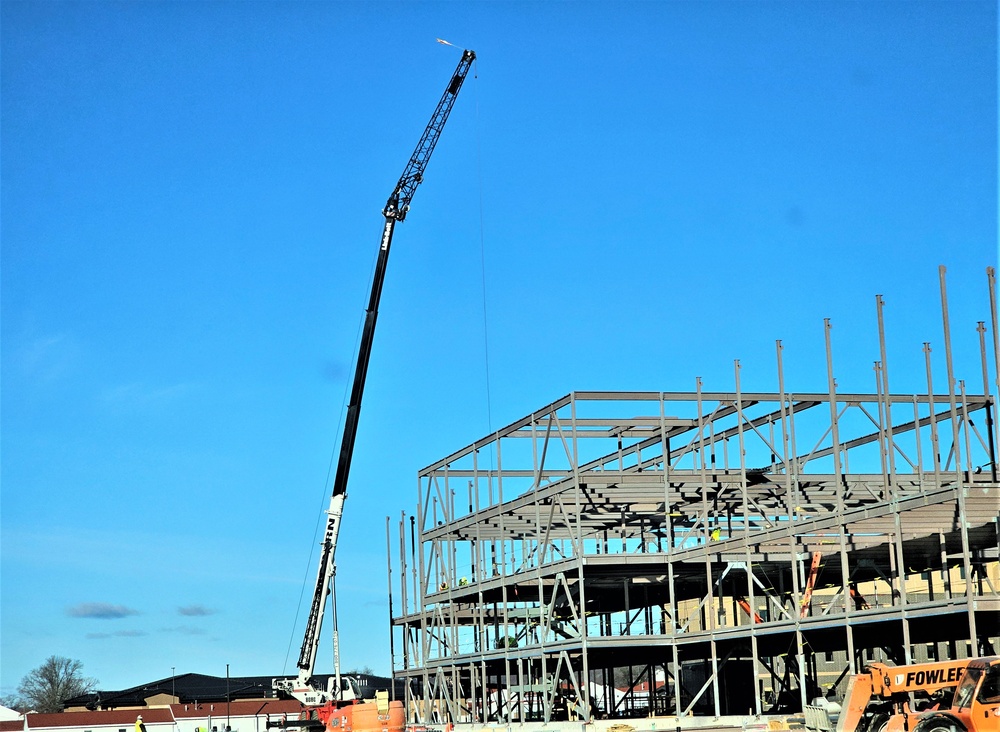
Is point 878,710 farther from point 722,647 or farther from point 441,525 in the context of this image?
point 441,525

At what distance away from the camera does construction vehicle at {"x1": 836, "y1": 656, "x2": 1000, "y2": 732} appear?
86.2ft

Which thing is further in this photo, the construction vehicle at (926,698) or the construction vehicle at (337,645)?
the construction vehicle at (337,645)

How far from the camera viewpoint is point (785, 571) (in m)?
49.9

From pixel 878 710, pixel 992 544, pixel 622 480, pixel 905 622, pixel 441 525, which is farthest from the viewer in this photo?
pixel 441 525

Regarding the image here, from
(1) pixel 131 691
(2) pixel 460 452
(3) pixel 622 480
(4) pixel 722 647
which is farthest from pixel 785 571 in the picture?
(1) pixel 131 691

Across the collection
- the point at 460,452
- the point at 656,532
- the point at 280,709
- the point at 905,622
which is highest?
the point at 460,452

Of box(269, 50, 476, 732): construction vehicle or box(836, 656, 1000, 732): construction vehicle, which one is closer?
box(836, 656, 1000, 732): construction vehicle

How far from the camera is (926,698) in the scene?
28.5 meters

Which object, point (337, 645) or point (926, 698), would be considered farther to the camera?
point (337, 645)

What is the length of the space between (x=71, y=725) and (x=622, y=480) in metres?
59.3

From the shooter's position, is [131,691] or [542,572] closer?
[542,572]

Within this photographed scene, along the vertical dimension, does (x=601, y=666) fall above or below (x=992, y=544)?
below

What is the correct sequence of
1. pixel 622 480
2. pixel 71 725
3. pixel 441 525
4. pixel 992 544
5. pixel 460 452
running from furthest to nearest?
pixel 71 725, pixel 441 525, pixel 460 452, pixel 622 480, pixel 992 544

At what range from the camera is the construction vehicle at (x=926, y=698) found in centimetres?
2627
